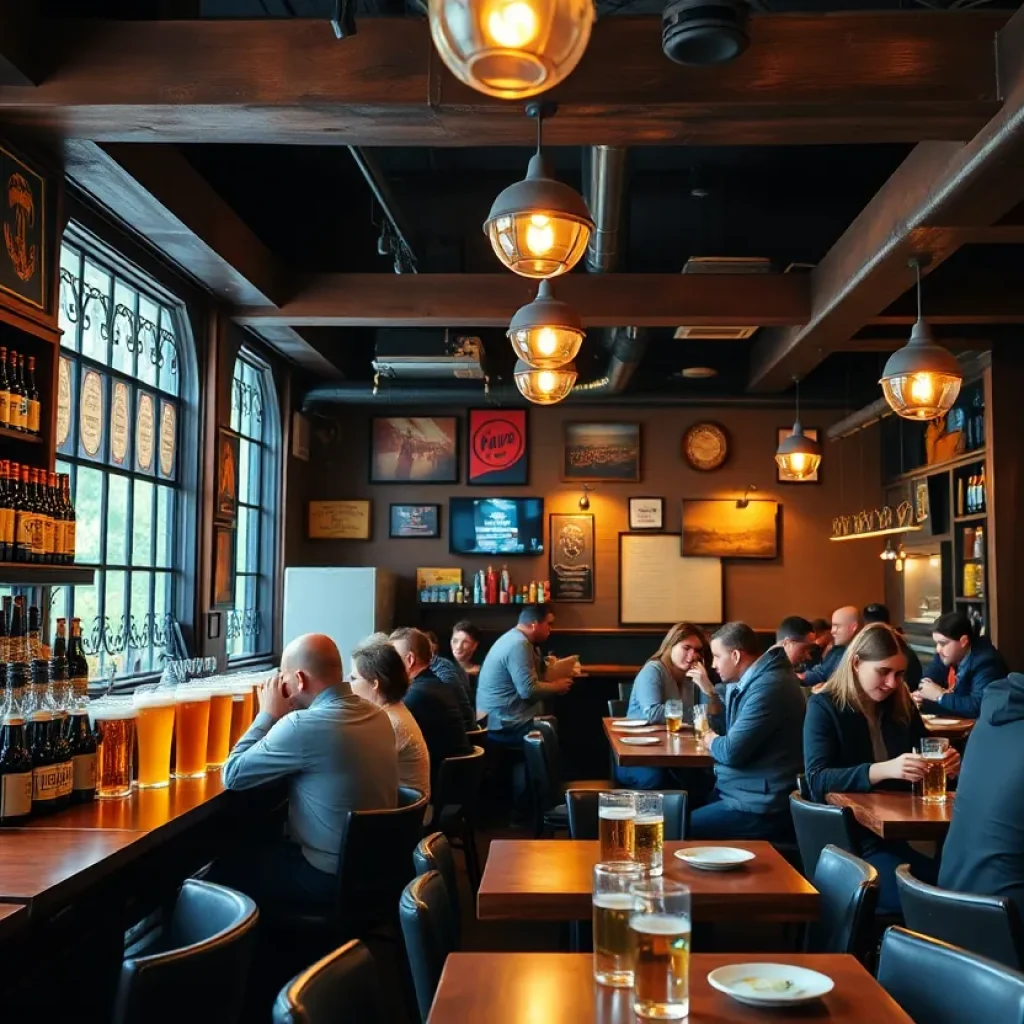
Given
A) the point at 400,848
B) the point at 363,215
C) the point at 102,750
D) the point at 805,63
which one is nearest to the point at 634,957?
the point at 400,848

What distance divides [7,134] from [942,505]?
650 cm

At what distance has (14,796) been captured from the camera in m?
3.01

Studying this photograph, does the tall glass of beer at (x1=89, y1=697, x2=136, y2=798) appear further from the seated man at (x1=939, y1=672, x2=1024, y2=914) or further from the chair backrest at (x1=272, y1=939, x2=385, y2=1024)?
the seated man at (x1=939, y1=672, x2=1024, y2=914)

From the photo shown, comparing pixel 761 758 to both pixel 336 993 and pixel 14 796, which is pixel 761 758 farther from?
pixel 336 993

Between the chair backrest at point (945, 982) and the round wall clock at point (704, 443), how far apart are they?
7370mm

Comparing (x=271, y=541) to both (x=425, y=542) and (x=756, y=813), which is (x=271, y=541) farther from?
(x=756, y=813)

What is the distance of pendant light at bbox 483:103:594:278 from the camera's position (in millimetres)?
3457

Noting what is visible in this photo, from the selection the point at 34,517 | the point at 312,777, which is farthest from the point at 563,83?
the point at 312,777

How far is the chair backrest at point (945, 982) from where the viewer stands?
1.88m

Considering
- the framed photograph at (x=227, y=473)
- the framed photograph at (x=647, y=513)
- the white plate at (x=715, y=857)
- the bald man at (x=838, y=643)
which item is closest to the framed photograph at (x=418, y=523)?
the framed photograph at (x=647, y=513)

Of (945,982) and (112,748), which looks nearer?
(945,982)

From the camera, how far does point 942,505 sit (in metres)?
8.11

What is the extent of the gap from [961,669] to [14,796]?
516cm

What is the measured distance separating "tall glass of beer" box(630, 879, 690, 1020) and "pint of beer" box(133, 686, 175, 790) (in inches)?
87.3
